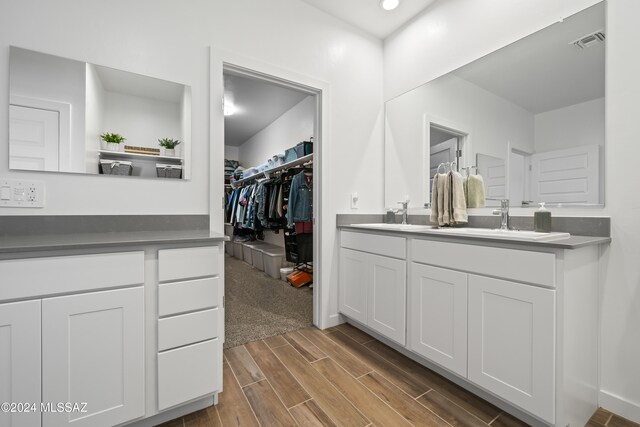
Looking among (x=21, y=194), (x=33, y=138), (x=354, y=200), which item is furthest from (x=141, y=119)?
(x=354, y=200)

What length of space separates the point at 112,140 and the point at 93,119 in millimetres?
127

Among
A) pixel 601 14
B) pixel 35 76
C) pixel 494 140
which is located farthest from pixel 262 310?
pixel 601 14

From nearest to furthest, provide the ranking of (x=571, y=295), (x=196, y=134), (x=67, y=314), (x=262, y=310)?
(x=67, y=314)
(x=571, y=295)
(x=196, y=134)
(x=262, y=310)

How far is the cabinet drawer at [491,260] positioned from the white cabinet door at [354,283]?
49cm

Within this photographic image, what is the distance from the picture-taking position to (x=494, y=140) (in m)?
1.89

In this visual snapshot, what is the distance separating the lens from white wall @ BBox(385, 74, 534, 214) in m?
1.82

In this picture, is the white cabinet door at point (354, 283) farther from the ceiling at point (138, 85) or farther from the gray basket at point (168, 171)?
the ceiling at point (138, 85)

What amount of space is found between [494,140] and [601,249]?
2.88 ft

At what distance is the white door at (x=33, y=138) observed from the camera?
1.29 m

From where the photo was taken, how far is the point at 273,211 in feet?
12.5

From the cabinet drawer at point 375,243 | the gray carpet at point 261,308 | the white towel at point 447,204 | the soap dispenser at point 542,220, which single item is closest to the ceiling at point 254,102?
the cabinet drawer at point 375,243

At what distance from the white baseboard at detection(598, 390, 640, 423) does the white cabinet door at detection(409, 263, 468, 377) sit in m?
0.67

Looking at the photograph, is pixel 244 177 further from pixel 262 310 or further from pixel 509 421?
pixel 509 421

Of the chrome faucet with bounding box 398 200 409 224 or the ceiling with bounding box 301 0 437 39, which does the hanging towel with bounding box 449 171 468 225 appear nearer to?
the chrome faucet with bounding box 398 200 409 224
